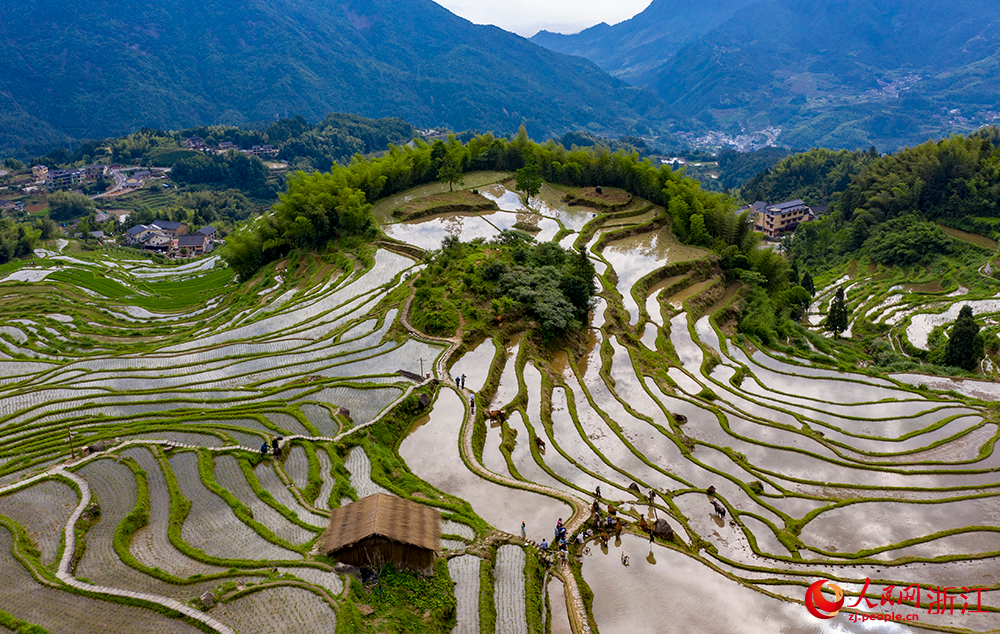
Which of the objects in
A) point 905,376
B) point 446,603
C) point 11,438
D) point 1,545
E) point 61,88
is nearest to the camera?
point 446,603

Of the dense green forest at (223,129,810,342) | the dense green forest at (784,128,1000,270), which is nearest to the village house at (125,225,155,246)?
the dense green forest at (223,129,810,342)

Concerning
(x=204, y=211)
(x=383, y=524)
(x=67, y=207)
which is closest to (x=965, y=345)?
(x=383, y=524)

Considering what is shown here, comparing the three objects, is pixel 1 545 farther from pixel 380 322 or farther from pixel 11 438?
pixel 380 322

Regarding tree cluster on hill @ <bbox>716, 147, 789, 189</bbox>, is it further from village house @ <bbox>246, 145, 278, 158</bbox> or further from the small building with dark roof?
the small building with dark roof

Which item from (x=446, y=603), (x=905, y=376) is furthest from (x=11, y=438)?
(x=905, y=376)

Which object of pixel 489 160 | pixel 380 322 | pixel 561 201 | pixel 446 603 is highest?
pixel 489 160

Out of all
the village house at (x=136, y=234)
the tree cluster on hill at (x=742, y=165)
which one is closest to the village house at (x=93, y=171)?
the village house at (x=136, y=234)
